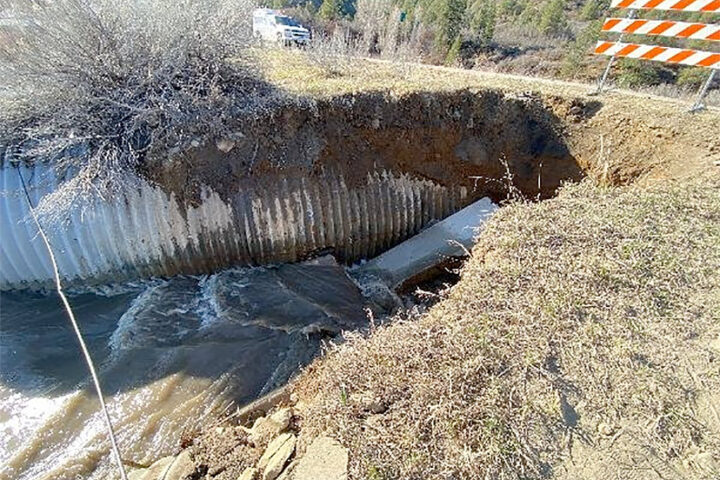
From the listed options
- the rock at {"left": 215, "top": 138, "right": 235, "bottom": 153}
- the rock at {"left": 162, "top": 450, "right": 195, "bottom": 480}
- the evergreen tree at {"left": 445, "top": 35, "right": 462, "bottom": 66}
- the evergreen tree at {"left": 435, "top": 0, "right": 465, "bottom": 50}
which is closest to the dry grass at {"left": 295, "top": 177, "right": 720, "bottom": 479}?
the rock at {"left": 162, "top": 450, "right": 195, "bottom": 480}

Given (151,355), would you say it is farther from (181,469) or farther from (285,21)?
(285,21)

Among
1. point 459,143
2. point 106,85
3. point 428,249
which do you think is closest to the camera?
point 106,85

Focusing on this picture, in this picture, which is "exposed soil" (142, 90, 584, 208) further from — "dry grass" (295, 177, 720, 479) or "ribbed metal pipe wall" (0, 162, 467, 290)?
"dry grass" (295, 177, 720, 479)

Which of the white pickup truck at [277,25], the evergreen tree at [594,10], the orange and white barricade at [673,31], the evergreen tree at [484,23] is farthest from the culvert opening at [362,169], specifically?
the evergreen tree at [594,10]

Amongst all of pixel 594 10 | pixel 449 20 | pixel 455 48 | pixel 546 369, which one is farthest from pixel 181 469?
pixel 594 10

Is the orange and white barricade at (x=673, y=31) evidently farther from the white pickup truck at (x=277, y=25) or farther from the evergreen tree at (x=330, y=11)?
the evergreen tree at (x=330, y=11)

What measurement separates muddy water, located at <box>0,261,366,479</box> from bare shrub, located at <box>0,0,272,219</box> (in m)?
1.38

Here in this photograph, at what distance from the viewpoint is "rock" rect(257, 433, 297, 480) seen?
2422mm

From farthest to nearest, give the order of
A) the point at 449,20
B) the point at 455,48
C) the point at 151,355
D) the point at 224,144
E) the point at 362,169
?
the point at 449,20, the point at 455,48, the point at 362,169, the point at 224,144, the point at 151,355

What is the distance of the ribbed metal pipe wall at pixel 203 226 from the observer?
4512 millimetres

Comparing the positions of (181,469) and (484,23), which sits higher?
(484,23)

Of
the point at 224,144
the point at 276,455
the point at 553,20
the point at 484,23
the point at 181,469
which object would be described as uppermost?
the point at 553,20

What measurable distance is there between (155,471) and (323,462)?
140 centimetres

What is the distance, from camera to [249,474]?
2520 millimetres
